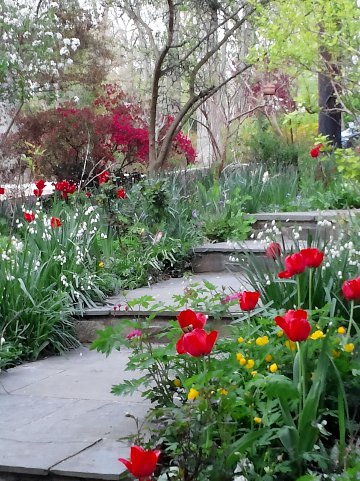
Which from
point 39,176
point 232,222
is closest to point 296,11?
point 232,222

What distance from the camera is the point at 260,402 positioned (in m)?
2.96

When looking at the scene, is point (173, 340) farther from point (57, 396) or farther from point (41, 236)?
point (41, 236)

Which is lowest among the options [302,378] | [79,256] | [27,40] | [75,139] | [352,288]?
[302,378]

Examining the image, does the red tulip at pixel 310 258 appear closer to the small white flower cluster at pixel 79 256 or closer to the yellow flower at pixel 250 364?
the yellow flower at pixel 250 364

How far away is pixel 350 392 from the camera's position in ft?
10.5

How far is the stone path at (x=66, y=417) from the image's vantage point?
3.08 meters

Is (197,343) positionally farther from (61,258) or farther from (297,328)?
(61,258)

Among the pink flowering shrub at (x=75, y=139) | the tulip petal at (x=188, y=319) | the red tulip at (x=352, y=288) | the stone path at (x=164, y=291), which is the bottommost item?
the stone path at (x=164, y=291)

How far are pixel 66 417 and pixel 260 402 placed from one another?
1139mm

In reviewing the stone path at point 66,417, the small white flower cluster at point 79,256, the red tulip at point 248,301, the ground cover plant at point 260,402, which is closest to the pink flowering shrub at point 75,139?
the small white flower cluster at point 79,256

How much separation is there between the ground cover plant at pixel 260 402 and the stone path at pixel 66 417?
210 mm

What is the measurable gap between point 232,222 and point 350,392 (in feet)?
16.3

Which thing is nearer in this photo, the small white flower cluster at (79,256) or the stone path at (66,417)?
the stone path at (66,417)

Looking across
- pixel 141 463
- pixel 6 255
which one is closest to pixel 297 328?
pixel 141 463
